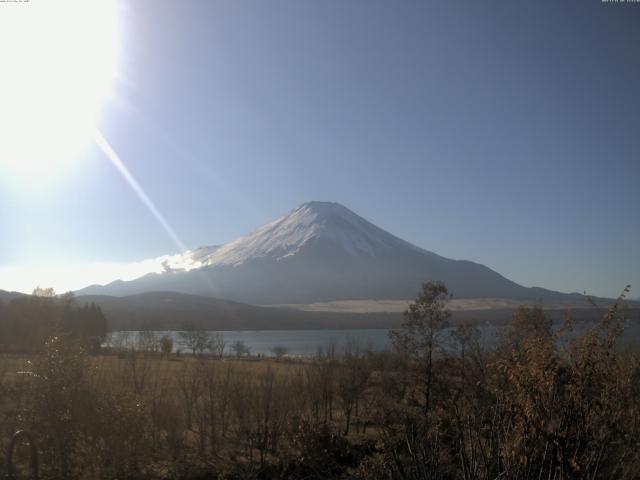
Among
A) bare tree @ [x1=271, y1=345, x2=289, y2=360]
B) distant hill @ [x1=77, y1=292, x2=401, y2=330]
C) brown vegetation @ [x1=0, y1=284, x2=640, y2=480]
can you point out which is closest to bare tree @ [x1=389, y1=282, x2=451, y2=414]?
brown vegetation @ [x1=0, y1=284, x2=640, y2=480]

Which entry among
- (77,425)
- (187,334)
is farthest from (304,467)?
(187,334)

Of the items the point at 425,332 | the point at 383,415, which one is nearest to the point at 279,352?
the point at 425,332

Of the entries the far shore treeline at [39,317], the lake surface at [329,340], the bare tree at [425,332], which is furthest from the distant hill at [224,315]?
the bare tree at [425,332]

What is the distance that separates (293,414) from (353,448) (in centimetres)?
163

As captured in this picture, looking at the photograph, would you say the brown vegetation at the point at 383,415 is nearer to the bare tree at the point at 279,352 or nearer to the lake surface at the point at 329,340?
the lake surface at the point at 329,340

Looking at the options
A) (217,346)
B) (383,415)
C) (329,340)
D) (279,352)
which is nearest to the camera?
(383,415)

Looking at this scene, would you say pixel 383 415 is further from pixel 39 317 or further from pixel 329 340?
pixel 39 317

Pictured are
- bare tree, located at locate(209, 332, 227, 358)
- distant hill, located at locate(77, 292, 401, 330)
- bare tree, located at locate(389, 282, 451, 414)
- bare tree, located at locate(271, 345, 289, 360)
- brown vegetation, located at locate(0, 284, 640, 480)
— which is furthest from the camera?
distant hill, located at locate(77, 292, 401, 330)

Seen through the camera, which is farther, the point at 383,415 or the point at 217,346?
the point at 217,346

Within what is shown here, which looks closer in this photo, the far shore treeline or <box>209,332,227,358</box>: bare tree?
the far shore treeline

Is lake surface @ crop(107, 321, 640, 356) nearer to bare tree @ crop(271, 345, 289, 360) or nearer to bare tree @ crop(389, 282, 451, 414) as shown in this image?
bare tree @ crop(389, 282, 451, 414)

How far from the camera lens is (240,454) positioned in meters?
11.9

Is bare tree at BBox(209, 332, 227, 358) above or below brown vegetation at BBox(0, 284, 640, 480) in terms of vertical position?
below

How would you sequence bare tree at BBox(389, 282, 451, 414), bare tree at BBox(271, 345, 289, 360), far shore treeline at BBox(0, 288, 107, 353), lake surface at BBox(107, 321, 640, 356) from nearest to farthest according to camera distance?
lake surface at BBox(107, 321, 640, 356) → bare tree at BBox(389, 282, 451, 414) → far shore treeline at BBox(0, 288, 107, 353) → bare tree at BBox(271, 345, 289, 360)
